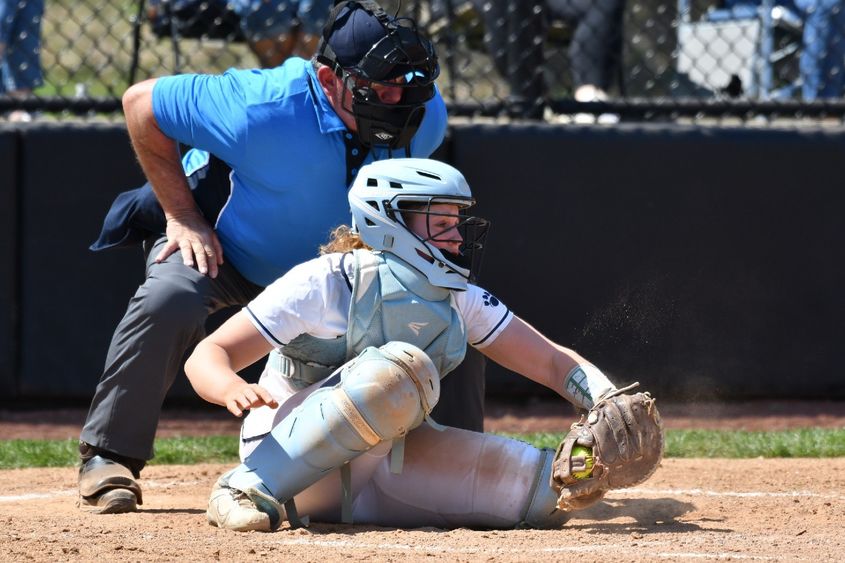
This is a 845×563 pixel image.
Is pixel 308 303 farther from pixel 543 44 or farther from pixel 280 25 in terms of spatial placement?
pixel 280 25

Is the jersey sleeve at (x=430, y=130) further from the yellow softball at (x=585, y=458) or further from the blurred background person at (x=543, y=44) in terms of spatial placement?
the blurred background person at (x=543, y=44)

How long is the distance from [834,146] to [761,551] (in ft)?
11.9

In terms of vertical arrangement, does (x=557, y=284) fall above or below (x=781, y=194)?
below

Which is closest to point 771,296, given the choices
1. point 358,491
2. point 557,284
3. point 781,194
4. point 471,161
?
point 781,194

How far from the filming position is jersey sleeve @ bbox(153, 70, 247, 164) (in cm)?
446

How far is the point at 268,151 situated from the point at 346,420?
1208 millimetres

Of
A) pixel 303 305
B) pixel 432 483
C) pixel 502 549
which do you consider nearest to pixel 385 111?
pixel 303 305

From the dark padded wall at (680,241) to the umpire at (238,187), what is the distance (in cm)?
170

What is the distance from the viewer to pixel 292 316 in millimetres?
3756

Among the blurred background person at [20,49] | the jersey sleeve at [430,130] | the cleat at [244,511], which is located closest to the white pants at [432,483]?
the cleat at [244,511]

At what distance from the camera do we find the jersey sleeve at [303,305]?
12.3ft

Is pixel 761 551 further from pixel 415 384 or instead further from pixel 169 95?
pixel 169 95

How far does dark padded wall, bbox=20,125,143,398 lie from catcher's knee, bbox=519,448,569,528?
3.00 metres

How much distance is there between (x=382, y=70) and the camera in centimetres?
432
